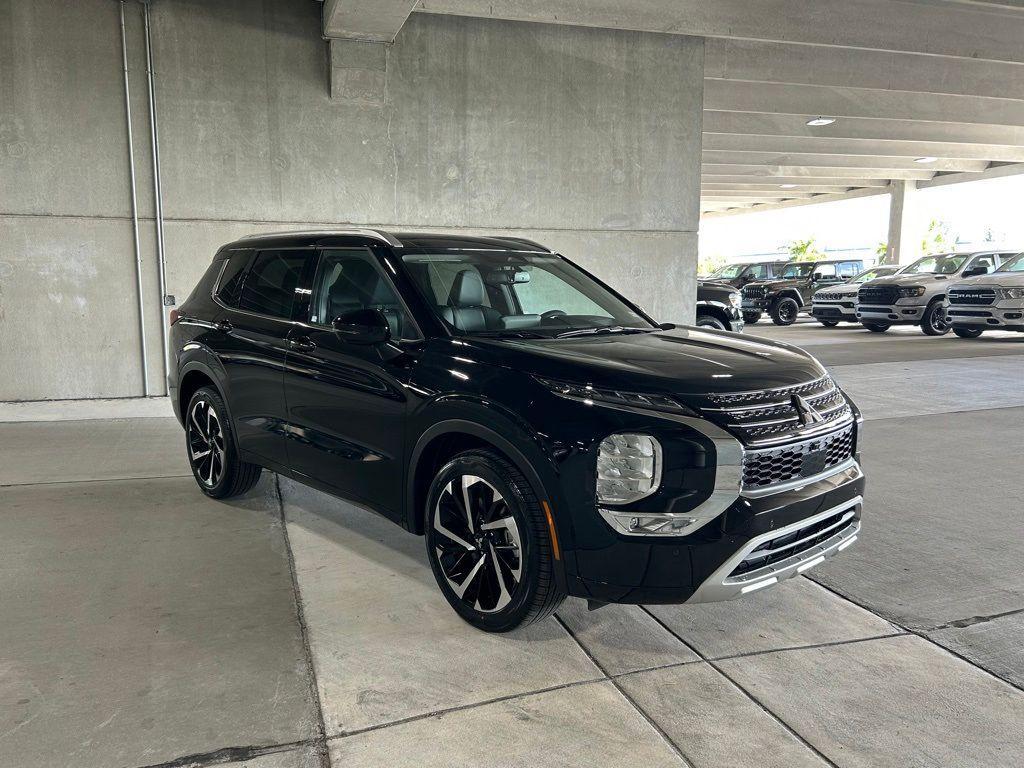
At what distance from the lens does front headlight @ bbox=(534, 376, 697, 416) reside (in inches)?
115

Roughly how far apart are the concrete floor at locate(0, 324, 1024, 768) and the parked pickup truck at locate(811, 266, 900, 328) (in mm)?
16422

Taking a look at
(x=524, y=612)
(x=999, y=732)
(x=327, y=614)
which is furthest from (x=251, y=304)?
(x=999, y=732)

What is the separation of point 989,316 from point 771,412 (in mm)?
15419

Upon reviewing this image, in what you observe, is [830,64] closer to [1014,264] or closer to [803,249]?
[1014,264]

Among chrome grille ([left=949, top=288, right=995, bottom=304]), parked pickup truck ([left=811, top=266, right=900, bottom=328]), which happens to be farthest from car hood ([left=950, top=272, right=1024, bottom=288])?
parked pickup truck ([left=811, top=266, right=900, bottom=328])

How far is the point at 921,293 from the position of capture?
18.0 m

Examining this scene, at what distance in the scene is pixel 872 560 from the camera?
4.23 meters

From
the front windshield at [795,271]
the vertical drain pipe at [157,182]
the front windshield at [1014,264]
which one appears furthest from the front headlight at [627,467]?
the front windshield at [795,271]

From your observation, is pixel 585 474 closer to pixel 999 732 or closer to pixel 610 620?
pixel 610 620

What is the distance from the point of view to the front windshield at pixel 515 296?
12.6 ft

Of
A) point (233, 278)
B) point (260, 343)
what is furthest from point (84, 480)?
point (260, 343)

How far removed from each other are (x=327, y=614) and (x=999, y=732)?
8.51ft

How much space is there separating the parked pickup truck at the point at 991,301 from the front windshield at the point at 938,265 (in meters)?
1.80

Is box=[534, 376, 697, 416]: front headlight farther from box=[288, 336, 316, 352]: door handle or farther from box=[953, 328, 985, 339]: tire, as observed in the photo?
box=[953, 328, 985, 339]: tire
